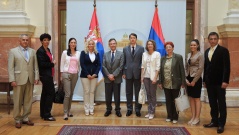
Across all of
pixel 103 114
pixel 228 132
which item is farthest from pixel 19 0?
pixel 228 132

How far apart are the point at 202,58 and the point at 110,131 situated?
2035 mm

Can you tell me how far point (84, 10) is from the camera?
743cm

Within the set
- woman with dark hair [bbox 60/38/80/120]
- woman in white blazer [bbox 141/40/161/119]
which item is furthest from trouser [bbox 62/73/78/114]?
woman in white blazer [bbox 141/40/161/119]

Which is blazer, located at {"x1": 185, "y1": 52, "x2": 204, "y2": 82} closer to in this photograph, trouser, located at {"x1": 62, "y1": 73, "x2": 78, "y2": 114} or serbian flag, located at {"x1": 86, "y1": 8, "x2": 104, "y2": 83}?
trouser, located at {"x1": 62, "y1": 73, "x2": 78, "y2": 114}

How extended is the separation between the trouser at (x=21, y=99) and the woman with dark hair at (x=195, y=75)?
286 centimetres

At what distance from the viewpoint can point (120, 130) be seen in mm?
4727

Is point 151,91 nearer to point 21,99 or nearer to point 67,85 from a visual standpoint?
point 67,85

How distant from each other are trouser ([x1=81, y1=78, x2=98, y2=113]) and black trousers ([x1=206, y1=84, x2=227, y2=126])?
2.27 meters

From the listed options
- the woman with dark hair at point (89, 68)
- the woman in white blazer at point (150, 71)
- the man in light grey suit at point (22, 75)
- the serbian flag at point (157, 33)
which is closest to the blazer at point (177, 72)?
the woman in white blazer at point (150, 71)

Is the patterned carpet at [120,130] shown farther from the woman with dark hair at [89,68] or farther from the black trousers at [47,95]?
the woman with dark hair at [89,68]

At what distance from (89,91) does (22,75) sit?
1477 mm

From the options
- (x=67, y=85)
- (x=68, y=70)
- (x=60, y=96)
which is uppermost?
(x=68, y=70)

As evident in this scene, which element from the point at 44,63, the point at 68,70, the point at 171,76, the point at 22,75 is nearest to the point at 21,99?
the point at 22,75

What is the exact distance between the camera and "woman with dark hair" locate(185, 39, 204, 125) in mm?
4988
